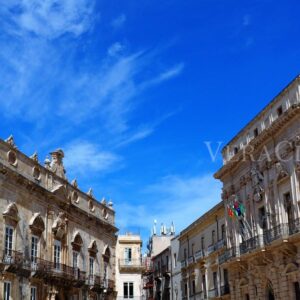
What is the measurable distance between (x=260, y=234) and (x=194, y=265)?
52.0 ft

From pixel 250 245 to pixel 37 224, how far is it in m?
11.4

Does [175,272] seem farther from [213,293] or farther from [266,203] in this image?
[266,203]

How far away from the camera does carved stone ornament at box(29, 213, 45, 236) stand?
2922 centimetres

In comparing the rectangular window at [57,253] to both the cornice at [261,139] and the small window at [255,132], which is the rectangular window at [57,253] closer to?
the cornice at [261,139]

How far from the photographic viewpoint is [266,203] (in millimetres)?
27828

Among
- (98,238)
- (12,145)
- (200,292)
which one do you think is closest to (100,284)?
(98,238)

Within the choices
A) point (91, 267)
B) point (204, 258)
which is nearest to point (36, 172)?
point (91, 267)

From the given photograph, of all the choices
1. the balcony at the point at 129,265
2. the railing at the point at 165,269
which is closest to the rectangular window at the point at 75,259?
the balcony at the point at 129,265

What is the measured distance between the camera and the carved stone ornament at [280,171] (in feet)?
84.9

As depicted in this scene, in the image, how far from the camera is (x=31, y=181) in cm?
2914

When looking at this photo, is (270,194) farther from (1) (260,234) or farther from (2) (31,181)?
(2) (31,181)

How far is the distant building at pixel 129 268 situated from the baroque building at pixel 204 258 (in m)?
5.97

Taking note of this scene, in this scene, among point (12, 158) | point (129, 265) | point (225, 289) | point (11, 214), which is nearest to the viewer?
point (11, 214)

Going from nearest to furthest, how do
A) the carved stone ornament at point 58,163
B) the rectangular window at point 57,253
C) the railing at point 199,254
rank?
the rectangular window at point 57,253, the carved stone ornament at point 58,163, the railing at point 199,254
